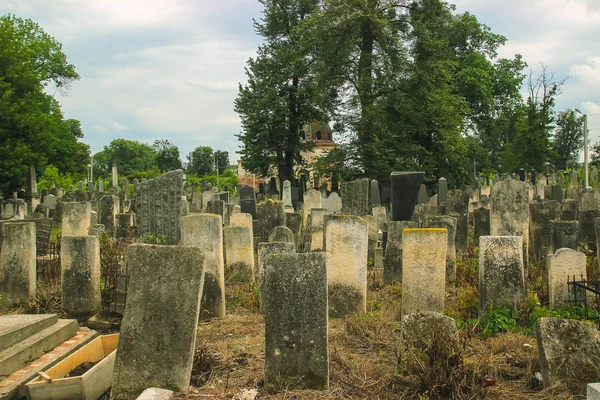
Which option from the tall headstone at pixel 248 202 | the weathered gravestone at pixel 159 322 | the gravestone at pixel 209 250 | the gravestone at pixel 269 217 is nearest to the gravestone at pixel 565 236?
the gravestone at pixel 209 250

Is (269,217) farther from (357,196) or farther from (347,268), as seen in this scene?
(357,196)

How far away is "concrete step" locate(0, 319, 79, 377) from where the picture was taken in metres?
5.51

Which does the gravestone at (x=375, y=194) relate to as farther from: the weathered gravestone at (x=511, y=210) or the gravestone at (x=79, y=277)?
the gravestone at (x=79, y=277)

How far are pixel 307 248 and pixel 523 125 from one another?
4074cm

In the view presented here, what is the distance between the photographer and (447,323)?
5.15 metres

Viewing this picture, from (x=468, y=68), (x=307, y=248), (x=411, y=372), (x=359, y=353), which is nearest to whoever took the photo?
(x=411, y=372)

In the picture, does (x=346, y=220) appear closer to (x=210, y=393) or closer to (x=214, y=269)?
(x=214, y=269)

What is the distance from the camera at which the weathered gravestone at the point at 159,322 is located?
5059 mm

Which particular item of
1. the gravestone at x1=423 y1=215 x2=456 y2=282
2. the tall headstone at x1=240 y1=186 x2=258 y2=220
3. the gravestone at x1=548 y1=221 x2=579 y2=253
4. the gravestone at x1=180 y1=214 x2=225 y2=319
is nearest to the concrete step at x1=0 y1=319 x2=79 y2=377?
the gravestone at x1=180 y1=214 x2=225 y2=319

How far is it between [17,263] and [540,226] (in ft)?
33.3

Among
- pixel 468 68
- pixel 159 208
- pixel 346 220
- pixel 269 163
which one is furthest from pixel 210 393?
pixel 468 68

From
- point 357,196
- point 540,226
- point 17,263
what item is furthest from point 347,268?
point 357,196

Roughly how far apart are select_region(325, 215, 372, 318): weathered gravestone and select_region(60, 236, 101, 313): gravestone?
358 centimetres

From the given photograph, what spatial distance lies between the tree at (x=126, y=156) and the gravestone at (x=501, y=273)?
9342 cm
